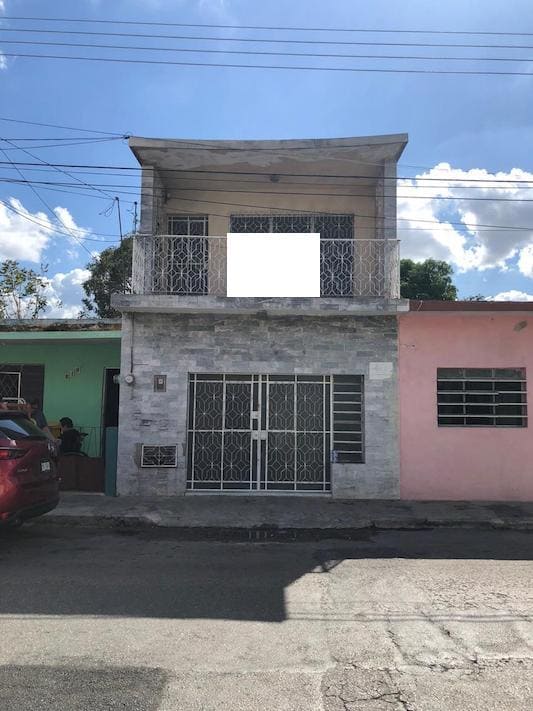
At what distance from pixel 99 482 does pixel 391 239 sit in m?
6.90

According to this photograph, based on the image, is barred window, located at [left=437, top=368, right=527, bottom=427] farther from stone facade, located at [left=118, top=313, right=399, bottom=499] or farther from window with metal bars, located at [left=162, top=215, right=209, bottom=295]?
window with metal bars, located at [left=162, top=215, right=209, bottom=295]

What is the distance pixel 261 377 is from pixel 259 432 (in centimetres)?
100

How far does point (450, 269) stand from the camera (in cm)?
2709

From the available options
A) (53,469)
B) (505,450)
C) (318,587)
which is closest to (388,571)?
(318,587)

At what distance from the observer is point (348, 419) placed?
10234 mm

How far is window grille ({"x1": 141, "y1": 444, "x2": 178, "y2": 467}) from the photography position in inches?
392

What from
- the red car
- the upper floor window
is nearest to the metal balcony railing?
the upper floor window

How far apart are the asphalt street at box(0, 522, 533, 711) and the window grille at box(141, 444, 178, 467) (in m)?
3.14

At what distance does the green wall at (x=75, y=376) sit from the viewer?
12133mm

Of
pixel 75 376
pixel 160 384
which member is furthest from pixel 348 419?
pixel 75 376

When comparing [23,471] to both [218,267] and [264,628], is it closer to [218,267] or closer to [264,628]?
[264,628]

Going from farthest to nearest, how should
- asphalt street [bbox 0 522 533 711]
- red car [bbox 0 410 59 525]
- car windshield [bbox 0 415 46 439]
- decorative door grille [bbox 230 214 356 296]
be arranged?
decorative door grille [bbox 230 214 356 296], car windshield [bbox 0 415 46 439], red car [bbox 0 410 59 525], asphalt street [bbox 0 522 533 711]

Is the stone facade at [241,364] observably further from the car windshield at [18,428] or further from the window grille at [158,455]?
the car windshield at [18,428]

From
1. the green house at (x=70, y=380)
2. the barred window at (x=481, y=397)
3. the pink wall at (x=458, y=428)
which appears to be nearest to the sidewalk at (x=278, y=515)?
the pink wall at (x=458, y=428)
